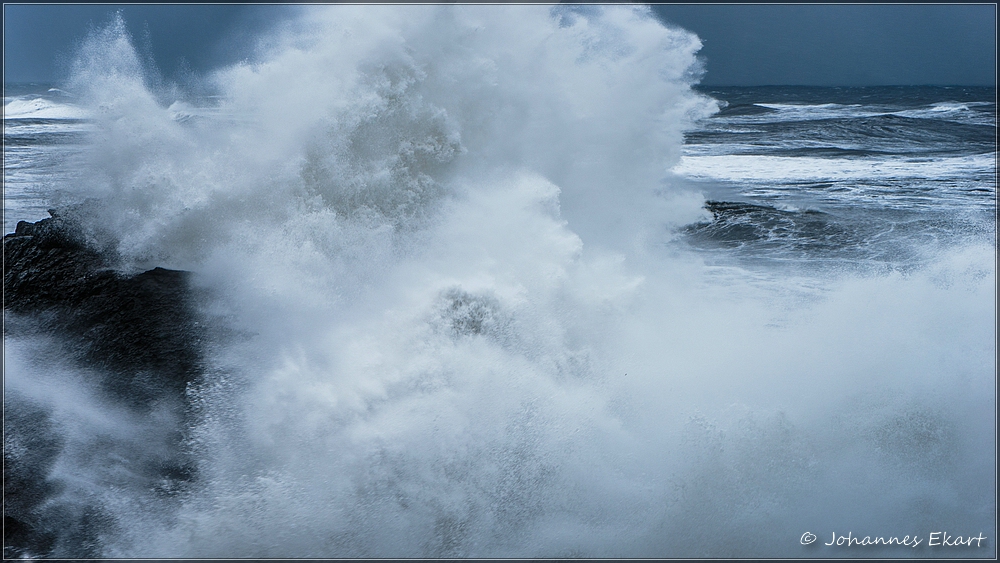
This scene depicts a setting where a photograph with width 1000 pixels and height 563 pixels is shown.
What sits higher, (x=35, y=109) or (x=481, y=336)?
(x=35, y=109)

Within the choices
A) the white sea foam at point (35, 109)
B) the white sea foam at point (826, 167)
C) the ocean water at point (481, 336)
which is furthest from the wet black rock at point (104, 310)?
the white sea foam at point (35, 109)

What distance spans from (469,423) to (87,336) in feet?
10.6

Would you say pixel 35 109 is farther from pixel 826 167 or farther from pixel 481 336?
pixel 481 336

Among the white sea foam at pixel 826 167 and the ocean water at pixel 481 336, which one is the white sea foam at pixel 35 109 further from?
the ocean water at pixel 481 336

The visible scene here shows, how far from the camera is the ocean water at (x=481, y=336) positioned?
166 inches

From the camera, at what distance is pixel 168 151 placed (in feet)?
22.1

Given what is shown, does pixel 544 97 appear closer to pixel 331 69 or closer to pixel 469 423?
pixel 331 69

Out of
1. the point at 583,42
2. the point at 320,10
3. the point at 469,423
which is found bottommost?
the point at 469,423

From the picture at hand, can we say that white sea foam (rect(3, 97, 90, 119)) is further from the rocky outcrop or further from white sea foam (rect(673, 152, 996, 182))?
the rocky outcrop

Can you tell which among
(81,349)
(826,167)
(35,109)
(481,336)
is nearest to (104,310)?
(81,349)

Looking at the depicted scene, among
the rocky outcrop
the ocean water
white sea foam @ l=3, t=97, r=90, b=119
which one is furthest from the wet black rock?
white sea foam @ l=3, t=97, r=90, b=119

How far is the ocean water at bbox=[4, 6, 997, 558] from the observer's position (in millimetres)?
4223

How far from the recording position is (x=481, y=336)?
5.59 m

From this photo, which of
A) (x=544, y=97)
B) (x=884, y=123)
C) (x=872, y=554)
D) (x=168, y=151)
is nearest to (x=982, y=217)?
(x=544, y=97)
